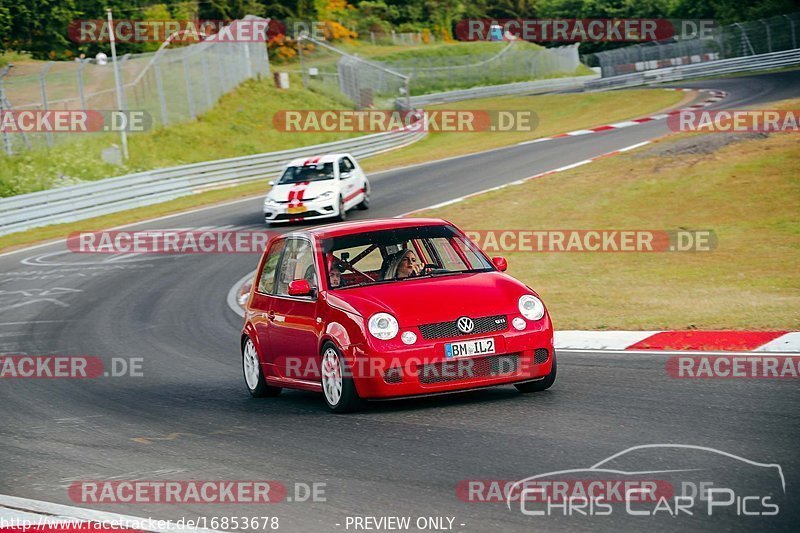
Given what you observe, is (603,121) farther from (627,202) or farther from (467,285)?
(467,285)

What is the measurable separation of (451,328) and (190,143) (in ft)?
116

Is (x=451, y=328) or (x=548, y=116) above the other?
(x=451, y=328)

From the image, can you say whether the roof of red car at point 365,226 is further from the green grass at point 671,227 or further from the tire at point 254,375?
the green grass at point 671,227

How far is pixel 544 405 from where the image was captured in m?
8.30

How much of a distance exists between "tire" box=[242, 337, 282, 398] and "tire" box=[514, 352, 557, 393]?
8.10ft

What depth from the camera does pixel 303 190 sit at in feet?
83.1

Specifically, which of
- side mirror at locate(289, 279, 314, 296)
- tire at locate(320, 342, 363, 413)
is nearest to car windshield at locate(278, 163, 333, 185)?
side mirror at locate(289, 279, 314, 296)

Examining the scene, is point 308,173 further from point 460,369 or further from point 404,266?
point 460,369

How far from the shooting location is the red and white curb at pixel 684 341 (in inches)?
400

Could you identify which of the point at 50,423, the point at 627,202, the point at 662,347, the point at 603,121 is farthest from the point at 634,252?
the point at 603,121

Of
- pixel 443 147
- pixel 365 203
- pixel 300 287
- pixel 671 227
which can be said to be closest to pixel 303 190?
pixel 365 203

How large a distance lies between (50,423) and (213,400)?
4.65ft

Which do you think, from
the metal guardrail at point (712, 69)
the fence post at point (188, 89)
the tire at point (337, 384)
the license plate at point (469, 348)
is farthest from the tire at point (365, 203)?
the metal guardrail at point (712, 69)

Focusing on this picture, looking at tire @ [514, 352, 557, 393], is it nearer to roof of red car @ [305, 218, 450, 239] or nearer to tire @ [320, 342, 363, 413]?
tire @ [320, 342, 363, 413]
